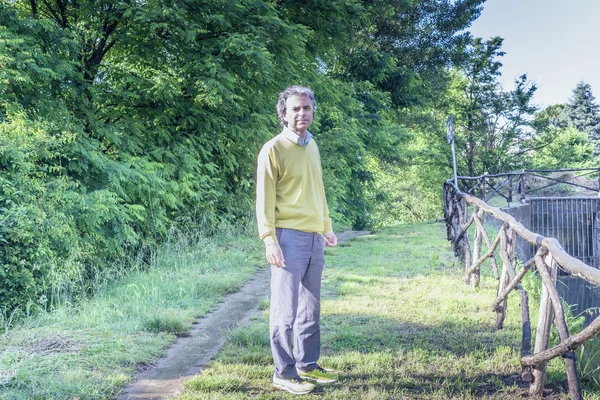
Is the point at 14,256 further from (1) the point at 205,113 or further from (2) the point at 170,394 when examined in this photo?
(1) the point at 205,113

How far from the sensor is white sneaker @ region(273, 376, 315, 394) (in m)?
3.69

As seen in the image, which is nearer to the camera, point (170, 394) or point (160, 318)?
point (170, 394)

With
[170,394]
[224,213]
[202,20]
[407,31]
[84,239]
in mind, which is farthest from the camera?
[407,31]

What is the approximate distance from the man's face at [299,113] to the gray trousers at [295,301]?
69 cm

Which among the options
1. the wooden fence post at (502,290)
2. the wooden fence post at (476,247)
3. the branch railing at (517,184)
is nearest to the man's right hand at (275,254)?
the wooden fence post at (502,290)

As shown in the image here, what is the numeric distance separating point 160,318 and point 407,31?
19845 millimetres

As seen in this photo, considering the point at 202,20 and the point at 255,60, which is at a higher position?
the point at 202,20

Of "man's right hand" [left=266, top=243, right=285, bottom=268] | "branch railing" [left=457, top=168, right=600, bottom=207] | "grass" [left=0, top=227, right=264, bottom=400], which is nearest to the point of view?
"man's right hand" [left=266, top=243, right=285, bottom=268]

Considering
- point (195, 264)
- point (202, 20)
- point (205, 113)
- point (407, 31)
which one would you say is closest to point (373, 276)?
point (195, 264)

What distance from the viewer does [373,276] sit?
27.2ft

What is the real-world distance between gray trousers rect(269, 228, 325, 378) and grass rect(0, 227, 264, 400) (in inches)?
Answer: 46.3

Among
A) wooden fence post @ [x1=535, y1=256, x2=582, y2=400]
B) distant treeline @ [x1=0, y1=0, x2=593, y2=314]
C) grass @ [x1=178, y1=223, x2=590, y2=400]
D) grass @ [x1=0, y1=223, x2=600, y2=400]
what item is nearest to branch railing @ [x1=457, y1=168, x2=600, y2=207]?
distant treeline @ [x1=0, y1=0, x2=593, y2=314]

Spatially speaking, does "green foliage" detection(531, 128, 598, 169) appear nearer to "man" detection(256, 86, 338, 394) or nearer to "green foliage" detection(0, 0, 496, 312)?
"green foliage" detection(0, 0, 496, 312)

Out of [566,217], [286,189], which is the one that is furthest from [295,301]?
[566,217]
